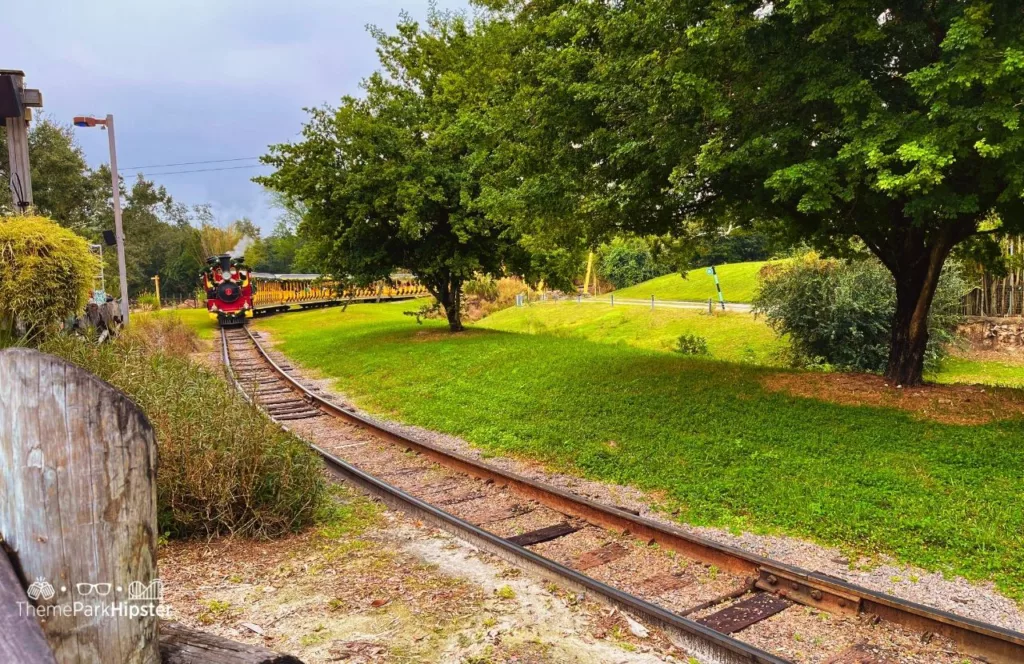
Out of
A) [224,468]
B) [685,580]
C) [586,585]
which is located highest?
[224,468]

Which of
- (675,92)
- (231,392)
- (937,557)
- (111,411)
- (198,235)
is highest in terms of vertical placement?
(198,235)

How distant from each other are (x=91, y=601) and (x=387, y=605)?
3.35 meters

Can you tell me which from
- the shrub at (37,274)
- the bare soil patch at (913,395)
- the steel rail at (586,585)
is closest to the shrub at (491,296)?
the bare soil patch at (913,395)

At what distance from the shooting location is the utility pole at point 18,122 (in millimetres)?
10898

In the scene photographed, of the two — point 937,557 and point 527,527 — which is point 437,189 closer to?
point 527,527

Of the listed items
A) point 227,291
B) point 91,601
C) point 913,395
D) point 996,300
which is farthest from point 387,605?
point 227,291

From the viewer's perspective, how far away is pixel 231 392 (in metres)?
7.71

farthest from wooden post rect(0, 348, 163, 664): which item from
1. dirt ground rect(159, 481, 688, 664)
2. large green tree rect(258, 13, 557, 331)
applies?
large green tree rect(258, 13, 557, 331)

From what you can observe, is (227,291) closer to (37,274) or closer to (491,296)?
(491,296)

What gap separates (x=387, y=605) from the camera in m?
4.77

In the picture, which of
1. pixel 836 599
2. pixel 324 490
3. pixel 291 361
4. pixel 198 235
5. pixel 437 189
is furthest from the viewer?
pixel 198 235

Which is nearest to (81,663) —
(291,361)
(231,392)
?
(231,392)

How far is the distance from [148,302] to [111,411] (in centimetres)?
4644

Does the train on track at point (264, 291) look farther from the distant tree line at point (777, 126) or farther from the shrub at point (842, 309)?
the distant tree line at point (777, 126)
